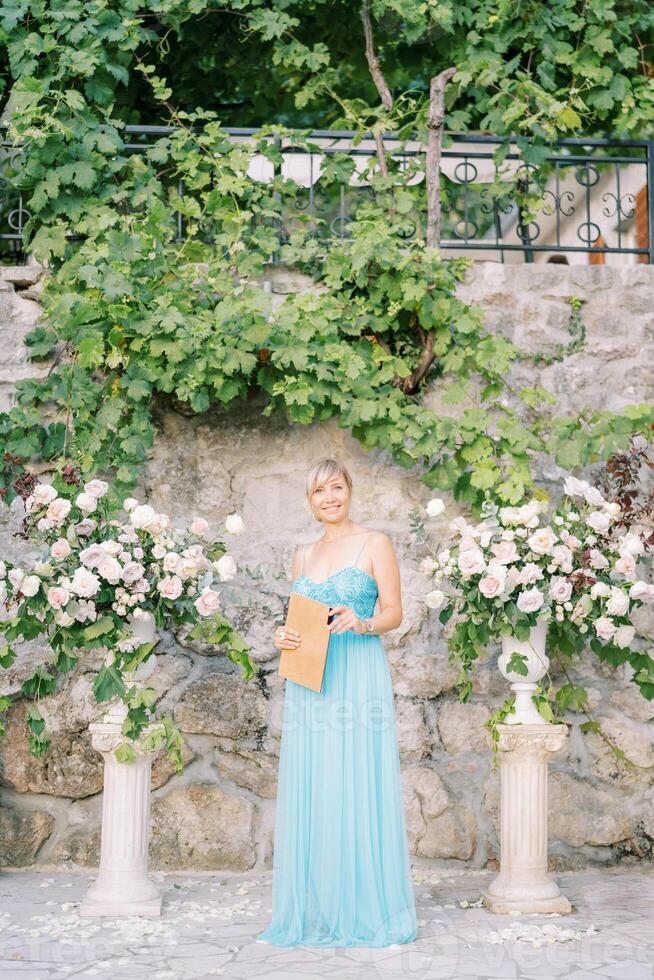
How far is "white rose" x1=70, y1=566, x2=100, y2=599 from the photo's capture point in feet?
11.8

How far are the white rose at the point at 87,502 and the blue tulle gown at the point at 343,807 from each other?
0.79 metres

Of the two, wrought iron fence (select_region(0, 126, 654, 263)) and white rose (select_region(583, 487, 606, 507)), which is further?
wrought iron fence (select_region(0, 126, 654, 263))

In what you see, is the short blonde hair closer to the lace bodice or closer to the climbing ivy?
the lace bodice

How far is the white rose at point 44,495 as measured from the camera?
3723 mm

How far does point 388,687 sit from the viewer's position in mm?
3584

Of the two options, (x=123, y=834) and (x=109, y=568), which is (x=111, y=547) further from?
(x=123, y=834)

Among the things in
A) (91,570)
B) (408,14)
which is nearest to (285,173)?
(408,14)

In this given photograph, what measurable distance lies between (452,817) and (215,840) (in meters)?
0.97

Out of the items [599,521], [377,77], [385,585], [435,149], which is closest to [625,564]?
[599,521]

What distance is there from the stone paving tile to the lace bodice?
1073mm

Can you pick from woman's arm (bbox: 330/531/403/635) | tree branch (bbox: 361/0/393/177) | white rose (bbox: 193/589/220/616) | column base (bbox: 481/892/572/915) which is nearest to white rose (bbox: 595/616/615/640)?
woman's arm (bbox: 330/531/403/635)

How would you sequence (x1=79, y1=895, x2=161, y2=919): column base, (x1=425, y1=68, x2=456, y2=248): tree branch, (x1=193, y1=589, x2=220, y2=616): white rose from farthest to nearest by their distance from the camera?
1. (x1=425, y1=68, x2=456, y2=248): tree branch
2. (x1=193, y1=589, x2=220, y2=616): white rose
3. (x1=79, y1=895, x2=161, y2=919): column base

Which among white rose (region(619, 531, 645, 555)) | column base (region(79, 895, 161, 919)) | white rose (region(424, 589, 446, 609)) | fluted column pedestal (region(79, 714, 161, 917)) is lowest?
column base (region(79, 895, 161, 919))

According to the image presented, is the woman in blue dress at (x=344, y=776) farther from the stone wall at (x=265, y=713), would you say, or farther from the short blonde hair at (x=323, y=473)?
the stone wall at (x=265, y=713)
